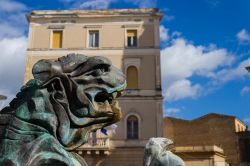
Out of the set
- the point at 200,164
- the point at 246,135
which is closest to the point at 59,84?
the point at 200,164

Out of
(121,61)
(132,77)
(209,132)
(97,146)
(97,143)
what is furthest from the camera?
(209,132)

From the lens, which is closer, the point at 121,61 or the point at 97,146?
the point at 97,146

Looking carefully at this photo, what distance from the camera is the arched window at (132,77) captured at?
848 inches

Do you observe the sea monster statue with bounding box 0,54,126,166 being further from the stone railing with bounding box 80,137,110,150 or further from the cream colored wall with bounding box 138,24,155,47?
the cream colored wall with bounding box 138,24,155,47

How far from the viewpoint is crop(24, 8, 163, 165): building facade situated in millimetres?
21609

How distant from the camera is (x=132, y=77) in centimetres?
2177

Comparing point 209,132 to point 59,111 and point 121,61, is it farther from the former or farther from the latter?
point 59,111

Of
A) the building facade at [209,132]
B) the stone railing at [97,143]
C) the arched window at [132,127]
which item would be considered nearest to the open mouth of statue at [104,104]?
the stone railing at [97,143]

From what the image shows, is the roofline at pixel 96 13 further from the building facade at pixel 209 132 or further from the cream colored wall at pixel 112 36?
the building facade at pixel 209 132

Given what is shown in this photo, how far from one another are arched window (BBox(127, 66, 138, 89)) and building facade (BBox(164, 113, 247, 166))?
31.2 feet

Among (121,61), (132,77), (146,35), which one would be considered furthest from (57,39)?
(146,35)

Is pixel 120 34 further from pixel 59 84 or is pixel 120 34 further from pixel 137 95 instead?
pixel 59 84

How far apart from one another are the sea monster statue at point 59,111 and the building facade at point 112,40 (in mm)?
19462

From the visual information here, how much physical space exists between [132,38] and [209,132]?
442 inches
